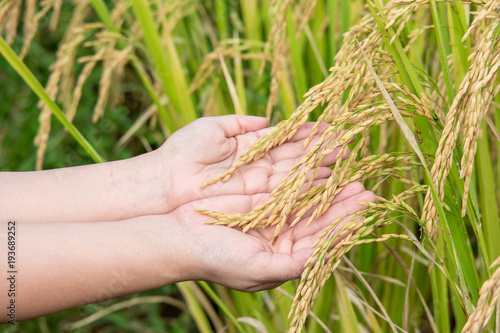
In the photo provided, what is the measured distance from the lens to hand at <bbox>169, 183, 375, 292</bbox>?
119 centimetres

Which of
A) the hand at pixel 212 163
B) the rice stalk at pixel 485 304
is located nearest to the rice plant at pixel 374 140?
the rice stalk at pixel 485 304

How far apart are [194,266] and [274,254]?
0.21 meters

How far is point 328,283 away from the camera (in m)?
1.61

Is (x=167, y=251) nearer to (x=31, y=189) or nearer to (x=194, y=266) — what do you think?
(x=194, y=266)

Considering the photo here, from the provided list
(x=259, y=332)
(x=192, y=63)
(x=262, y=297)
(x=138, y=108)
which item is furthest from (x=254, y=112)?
(x=138, y=108)

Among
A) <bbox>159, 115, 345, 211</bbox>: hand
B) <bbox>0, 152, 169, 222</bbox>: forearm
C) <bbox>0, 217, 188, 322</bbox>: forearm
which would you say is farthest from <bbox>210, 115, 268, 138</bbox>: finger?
<bbox>0, 217, 188, 322</bbox>: forearm

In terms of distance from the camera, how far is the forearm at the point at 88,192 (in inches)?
56.0

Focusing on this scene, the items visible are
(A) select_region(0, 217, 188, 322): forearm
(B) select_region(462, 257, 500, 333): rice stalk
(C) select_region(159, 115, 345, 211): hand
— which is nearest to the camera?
(B) select_region(462, 257, 500, 333): rice stalk

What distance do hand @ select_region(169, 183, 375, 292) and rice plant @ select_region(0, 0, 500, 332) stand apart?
5cm

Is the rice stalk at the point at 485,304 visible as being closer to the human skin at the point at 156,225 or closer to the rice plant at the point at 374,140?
the rice plant at the point at 374,140

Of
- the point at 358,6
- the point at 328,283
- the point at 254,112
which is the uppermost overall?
the point at 358,6

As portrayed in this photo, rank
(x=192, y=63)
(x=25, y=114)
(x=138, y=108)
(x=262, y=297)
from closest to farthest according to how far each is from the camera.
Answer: (x=262, y=297) → (x=192, y=63) → (x=25, y=114) → (x=138, y=108)

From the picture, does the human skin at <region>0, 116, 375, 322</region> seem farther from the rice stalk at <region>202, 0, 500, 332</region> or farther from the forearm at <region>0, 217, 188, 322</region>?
the rice stalk at <region>202, 0, 500, 332</region>

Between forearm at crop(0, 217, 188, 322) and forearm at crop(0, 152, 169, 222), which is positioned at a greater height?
forearm at crop(0, 152, 169, 222)
